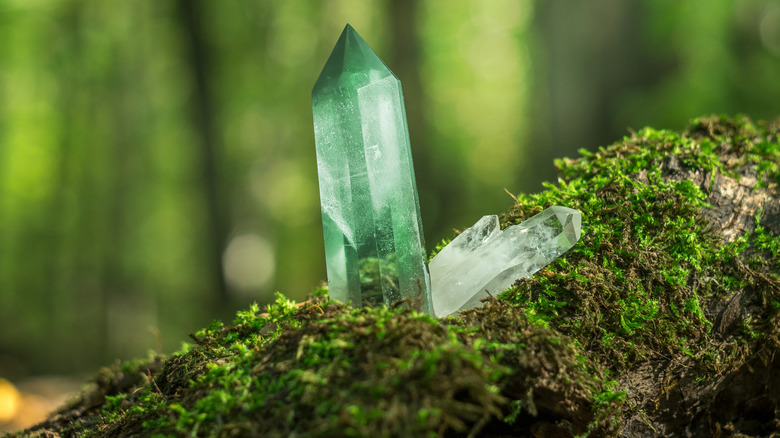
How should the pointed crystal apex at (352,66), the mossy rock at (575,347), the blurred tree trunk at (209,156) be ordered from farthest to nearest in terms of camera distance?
the blurred tree trunk at (209,156), the pointed crystal apex at (352,66), the mossy rock at (575,347)

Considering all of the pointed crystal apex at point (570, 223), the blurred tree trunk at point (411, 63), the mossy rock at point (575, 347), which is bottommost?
the mossy rock at point (575, 347)

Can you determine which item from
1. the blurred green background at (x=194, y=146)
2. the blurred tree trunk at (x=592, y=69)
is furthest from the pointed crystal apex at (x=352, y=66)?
the blurred green background at (x=194, y=146)

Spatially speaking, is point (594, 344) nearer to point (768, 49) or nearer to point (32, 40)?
point (768, 49)

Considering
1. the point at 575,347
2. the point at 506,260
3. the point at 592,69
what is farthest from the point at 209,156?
the point at 575,347

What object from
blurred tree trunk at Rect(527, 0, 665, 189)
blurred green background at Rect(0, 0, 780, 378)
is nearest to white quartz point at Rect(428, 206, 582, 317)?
blurred tree trunk at Rect(527, 0, 665, 189)

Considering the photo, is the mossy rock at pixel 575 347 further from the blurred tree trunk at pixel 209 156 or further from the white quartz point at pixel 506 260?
the blurred tree trunk at pixel 209 156

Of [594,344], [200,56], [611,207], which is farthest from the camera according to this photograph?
[200,56]

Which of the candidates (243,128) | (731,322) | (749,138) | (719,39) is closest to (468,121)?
(243,128)
